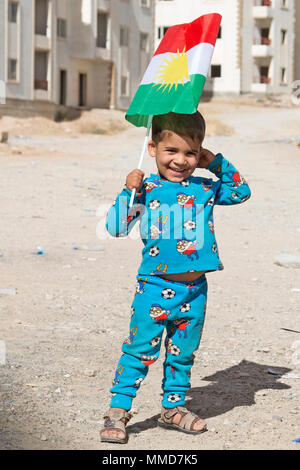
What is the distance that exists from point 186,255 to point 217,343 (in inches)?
76.8

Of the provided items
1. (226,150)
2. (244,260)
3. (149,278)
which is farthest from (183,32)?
(226,150)

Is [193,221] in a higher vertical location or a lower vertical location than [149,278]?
higher

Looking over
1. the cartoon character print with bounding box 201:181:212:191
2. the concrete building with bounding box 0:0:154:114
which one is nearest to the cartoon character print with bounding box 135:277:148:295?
the cartoon character print with bounding box 201:181:212:191

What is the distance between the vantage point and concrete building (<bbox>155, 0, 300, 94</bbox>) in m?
45.6

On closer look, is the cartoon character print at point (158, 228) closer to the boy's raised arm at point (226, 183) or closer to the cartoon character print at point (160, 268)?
the cartoon character print at point (160, 268)

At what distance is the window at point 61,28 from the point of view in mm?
34406

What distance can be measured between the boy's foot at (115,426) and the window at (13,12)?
27.7 m

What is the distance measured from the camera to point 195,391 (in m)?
4.72

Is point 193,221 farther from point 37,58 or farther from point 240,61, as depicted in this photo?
point 240,61

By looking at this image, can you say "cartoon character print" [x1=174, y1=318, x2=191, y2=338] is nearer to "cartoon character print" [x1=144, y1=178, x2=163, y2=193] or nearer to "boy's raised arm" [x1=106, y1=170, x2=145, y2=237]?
"boy's raised arm" [x1=106, y1=170, x2=145, y2=237]

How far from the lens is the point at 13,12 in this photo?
30109mm

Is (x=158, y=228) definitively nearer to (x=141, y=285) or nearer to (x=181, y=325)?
(x=141, y=285)

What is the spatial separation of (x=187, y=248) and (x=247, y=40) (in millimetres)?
45119

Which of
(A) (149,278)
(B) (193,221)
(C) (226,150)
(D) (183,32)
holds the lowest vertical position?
(C) (226,150)
